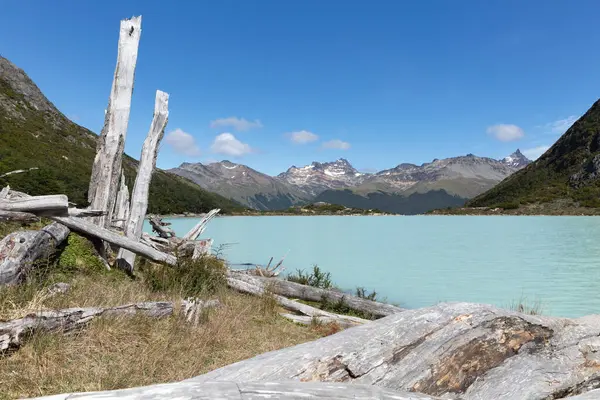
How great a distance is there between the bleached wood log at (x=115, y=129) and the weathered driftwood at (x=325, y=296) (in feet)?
16.2

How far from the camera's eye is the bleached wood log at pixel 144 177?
11086mm

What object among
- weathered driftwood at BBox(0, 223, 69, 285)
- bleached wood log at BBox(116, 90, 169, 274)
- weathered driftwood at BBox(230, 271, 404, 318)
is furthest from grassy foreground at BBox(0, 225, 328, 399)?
weathered driftwood at BBox(230, 271, 404, 318)

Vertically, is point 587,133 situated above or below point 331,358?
above

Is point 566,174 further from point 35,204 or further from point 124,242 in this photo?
point 35,204

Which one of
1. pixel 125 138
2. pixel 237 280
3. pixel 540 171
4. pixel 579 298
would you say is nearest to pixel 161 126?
pixel 125 138

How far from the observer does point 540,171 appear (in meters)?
172

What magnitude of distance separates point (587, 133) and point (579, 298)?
192m

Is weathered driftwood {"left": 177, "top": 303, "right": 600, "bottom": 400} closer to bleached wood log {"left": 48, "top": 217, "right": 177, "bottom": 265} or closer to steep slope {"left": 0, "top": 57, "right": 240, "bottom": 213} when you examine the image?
bleached wood log {"left": 48, "top": 217, "right": 177, "bottom": 265}

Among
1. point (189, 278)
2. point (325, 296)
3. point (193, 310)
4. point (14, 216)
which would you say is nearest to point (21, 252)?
point (14, 216)

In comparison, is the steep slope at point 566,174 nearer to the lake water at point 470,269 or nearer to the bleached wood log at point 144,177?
the lake water at point 470,269

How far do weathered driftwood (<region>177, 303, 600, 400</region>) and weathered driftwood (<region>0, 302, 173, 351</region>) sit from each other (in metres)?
3.06

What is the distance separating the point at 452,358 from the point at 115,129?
12.7m

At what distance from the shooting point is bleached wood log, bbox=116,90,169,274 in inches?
436

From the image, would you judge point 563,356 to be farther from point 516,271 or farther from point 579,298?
point 516,271
